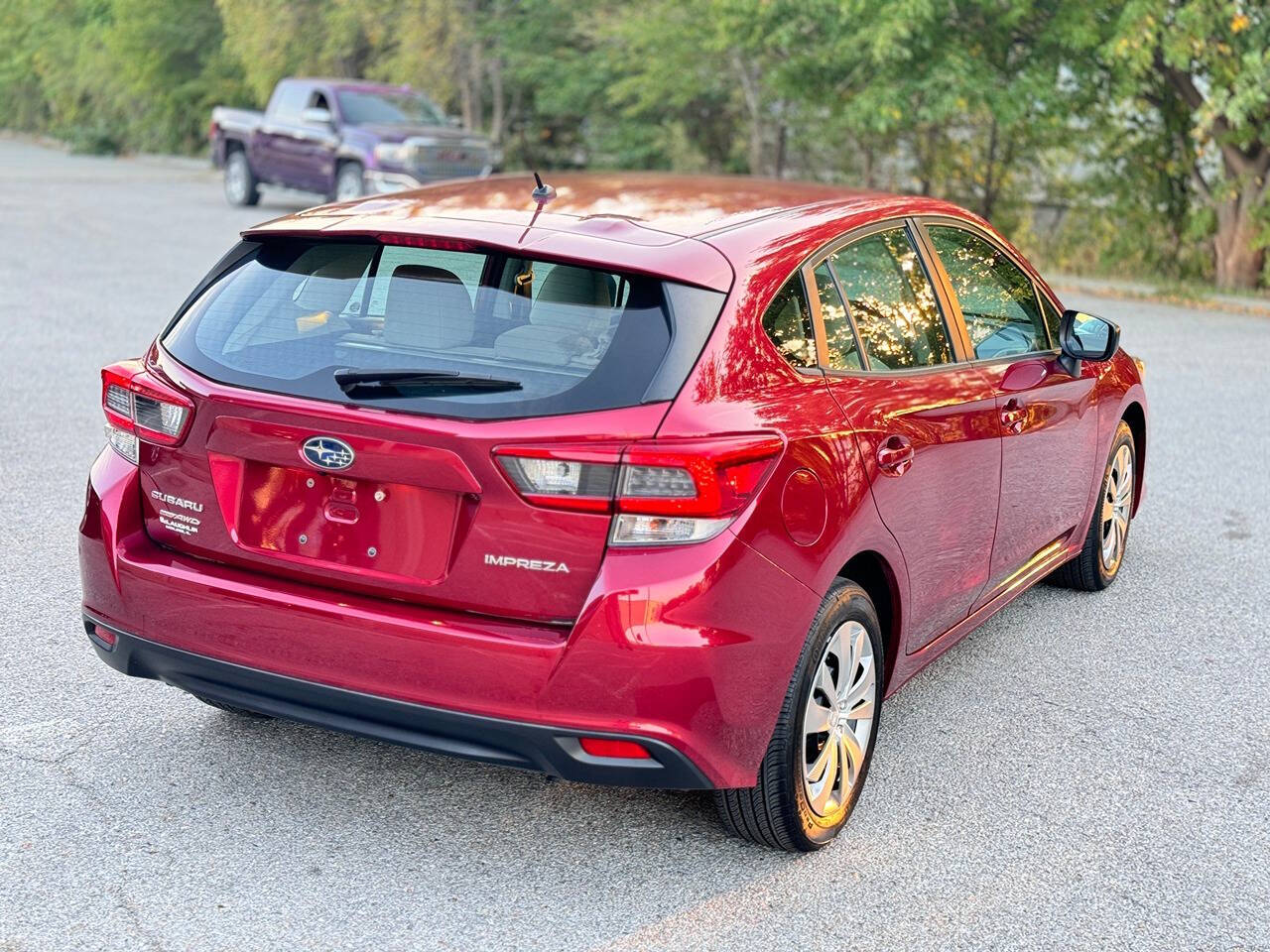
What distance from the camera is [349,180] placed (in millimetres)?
23781

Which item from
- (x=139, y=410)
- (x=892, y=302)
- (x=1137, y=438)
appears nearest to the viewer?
(x=139, y=410)

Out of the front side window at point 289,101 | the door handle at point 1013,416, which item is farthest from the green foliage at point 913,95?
the door handle at point 1013,416

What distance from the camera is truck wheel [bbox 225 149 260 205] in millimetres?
26203

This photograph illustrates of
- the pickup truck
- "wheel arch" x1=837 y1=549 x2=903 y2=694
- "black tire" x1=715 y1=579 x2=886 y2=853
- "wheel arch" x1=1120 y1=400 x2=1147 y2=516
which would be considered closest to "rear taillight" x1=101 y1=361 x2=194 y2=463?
"black tire" x1=715 y1=579 x2=886 y2=853

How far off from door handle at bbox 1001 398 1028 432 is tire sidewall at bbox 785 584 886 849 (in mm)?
1060

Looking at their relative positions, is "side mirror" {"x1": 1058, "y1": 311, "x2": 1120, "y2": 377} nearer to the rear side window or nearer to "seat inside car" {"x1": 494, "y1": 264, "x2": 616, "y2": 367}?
the rear side window

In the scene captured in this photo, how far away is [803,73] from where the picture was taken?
20250mm

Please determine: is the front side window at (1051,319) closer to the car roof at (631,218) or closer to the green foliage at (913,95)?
the car roof at (631,218)

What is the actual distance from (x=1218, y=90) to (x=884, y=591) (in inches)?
523

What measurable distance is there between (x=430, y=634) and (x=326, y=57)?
32614 millimetres

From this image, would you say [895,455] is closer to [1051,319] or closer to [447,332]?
[447,332]

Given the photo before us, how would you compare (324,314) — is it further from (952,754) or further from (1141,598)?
(1141,598)

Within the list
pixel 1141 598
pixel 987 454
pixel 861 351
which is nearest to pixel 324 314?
pixel 861 351

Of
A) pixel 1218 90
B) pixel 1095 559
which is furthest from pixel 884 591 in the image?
pixel 1218 90
